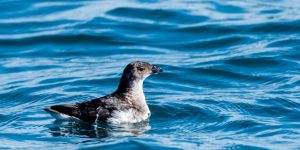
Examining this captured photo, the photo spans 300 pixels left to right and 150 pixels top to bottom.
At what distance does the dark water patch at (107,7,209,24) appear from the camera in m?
26.7

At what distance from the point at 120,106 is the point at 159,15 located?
11705mm

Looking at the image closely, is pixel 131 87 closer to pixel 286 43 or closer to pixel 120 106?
pixel 120 106

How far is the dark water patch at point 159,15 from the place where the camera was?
26.7 meters

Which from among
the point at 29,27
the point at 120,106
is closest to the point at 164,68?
the point at 120,106

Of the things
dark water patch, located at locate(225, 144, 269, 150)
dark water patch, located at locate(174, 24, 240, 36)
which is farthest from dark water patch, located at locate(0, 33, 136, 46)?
dark water patch, located at locate(225, 144, 269, 150)

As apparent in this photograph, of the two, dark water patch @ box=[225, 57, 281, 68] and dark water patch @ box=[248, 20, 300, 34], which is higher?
dark water patch @ box=[248, 20, 300, 34]

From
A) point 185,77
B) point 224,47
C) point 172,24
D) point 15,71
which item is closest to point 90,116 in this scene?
point 185,77

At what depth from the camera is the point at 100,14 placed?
2767cm

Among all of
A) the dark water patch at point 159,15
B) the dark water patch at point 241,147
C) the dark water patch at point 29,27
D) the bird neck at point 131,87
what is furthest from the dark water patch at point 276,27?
the dark water patch at point 241,147

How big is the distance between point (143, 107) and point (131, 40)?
8623 mm

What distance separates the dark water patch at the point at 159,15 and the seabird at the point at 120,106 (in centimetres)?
1013

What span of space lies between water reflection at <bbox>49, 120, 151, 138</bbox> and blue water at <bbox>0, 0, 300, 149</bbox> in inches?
0.8

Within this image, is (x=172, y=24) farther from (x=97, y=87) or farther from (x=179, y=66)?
(x=97, y=87)

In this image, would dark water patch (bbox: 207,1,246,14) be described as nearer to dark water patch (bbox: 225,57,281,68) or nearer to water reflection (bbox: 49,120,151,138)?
dark water patch (bbox: 225,57,281,68)
